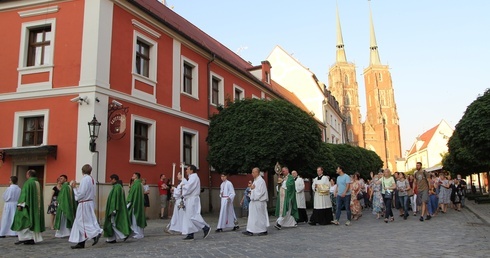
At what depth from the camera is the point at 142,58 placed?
17.5 metres

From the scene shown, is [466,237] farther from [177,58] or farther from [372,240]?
[177,58]

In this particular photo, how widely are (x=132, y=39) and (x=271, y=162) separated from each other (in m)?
7.67

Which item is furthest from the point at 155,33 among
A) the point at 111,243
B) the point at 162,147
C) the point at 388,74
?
the point at 388,74

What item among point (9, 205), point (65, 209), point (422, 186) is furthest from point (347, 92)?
point (65, 209)

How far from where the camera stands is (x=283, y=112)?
18.2 m

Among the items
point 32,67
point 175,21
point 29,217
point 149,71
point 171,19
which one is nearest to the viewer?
point 29,217

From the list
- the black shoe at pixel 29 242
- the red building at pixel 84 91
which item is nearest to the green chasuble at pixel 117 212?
the black shoe at pixel 29 242

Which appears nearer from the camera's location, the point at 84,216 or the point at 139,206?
the point at 84,216

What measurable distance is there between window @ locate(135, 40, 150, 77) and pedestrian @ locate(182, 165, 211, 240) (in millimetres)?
8118

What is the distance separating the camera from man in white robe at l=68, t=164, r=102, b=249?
923 cm

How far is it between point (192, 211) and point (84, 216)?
2550mm

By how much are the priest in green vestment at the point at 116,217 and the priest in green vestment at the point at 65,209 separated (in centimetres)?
113

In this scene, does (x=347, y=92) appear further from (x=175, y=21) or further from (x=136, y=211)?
(x=136, y=211)

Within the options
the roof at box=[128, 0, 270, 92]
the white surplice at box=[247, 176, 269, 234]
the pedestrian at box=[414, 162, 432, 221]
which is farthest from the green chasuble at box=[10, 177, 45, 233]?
the pedestrian at box=[414, 162, 432, 221]
